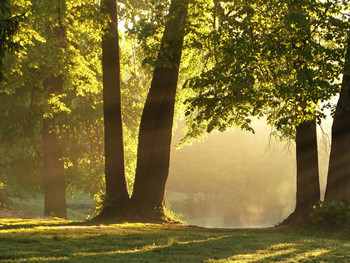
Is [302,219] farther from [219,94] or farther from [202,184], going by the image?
[202,184]

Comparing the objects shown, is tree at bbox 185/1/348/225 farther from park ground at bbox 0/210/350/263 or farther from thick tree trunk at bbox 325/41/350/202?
park ground at bbox 0/210/350/263

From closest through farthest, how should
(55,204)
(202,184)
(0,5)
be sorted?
1. (0,5)
2. (55,204)
3. (202,184)

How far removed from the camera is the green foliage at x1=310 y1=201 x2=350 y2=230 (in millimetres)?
14883

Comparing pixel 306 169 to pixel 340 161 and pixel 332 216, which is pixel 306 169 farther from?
pixel 332 216

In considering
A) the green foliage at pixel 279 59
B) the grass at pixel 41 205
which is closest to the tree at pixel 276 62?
the green foliage at pixel 279 59

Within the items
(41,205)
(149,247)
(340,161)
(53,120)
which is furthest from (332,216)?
(41,205)

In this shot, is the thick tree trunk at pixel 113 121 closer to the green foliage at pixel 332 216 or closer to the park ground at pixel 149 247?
the park ground at pixel 149 247

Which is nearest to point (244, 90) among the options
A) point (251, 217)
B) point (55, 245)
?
point (55, 245)

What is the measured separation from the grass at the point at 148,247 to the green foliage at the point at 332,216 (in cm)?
219

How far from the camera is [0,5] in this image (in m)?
9.84

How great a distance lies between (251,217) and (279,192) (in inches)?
530

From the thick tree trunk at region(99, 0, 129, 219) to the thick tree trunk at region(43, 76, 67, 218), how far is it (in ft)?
24.7

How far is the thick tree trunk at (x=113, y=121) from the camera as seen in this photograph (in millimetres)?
16844

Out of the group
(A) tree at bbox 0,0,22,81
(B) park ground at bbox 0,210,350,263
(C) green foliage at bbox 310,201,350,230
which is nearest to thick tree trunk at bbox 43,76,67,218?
(B) park ground at bbox 0,210,350,263
